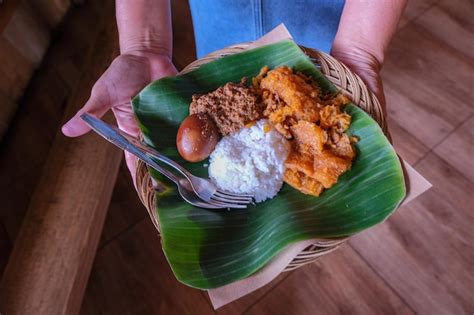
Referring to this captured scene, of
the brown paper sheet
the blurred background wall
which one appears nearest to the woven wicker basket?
the brown paper sheet

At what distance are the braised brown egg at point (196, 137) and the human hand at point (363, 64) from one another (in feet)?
1.59

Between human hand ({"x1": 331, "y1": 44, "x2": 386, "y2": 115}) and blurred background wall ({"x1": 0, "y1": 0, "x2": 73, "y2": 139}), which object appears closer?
human hand ({"x1": 331, "y1": 44, "x2": 386, "y2": 115})

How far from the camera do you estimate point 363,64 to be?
1292 mm

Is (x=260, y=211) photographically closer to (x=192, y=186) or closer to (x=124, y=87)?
(x=192, y=186)

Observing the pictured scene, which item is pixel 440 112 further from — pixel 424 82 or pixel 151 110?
pixel 151 110

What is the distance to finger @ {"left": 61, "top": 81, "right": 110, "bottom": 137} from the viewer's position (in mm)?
1184

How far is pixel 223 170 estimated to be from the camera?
1196mm

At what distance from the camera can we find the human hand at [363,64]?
50.2 inches

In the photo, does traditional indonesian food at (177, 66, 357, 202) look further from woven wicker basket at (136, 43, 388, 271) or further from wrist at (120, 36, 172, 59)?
wrist at (120, 36, 172, 59)

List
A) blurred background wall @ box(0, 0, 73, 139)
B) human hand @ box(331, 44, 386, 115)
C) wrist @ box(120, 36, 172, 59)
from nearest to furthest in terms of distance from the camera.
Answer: human hand @ box(331, 44, 386, 115), wrist @ box(120, 36, 172, 59), blurred background wall @ box(0, 0, 73, 139)

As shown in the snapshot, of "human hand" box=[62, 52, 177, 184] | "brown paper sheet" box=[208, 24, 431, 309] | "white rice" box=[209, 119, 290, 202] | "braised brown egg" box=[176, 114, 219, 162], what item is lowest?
"brown paper sheet" box=[208, 24, 431, 309]

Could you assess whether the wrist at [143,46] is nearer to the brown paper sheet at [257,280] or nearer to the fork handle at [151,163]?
the fork handle at [151,163]

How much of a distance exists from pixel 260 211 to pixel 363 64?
573mm

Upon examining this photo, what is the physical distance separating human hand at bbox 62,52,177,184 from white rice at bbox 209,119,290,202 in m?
0.28
